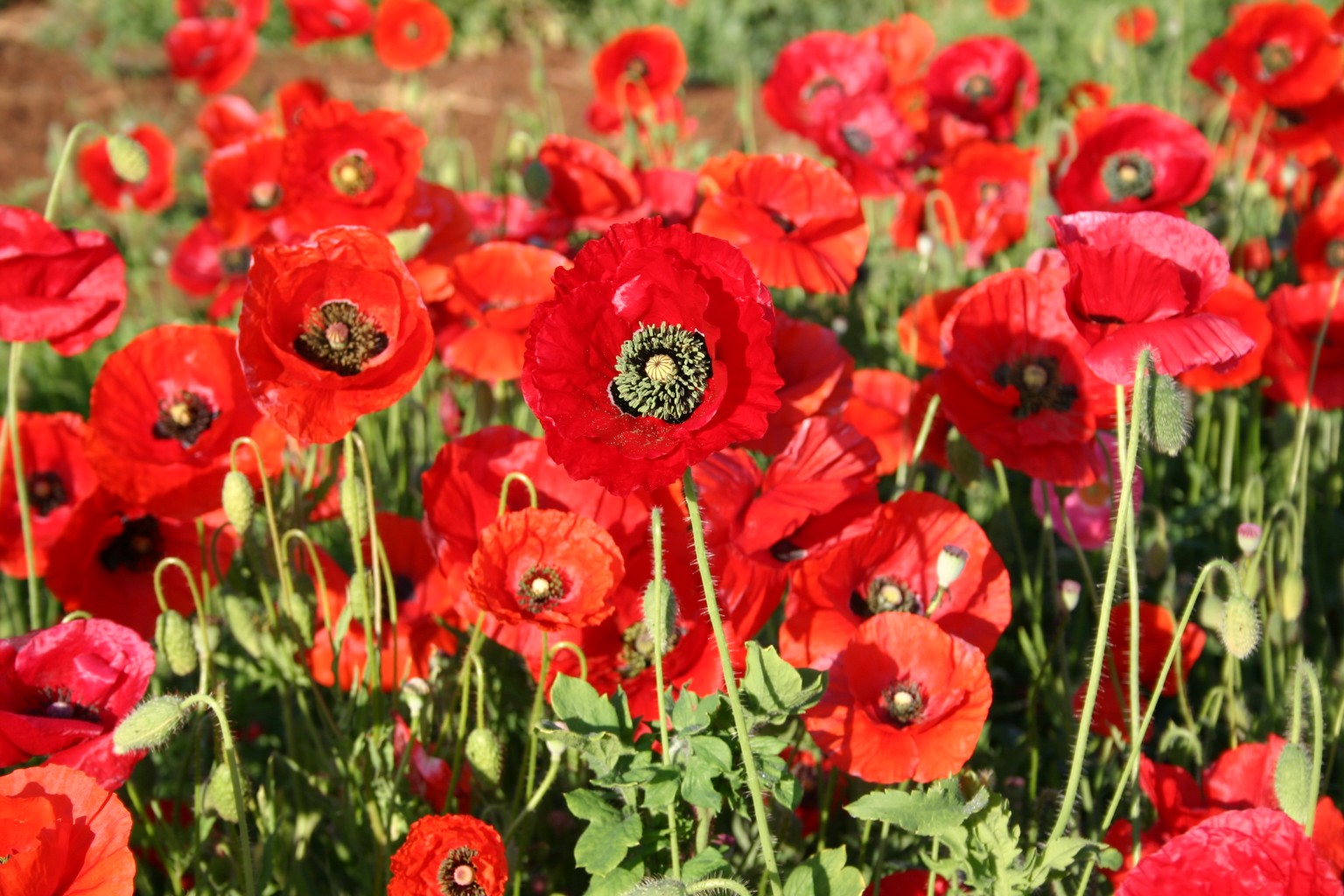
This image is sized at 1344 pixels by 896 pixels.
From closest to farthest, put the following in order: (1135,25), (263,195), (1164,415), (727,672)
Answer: (727,672), (1164,415), (263,195), (1135,25)

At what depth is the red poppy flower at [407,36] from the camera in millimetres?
3766

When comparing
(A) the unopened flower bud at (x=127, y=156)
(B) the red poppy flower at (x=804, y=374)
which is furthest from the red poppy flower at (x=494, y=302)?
(A) the unopened flower bud at (x=127, y=156)

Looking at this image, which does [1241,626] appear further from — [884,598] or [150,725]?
[150,725]

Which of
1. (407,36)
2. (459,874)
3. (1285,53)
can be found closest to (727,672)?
(459,874)

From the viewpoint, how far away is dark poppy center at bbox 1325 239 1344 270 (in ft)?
9.06

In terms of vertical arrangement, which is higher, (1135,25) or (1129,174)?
(1129,174)

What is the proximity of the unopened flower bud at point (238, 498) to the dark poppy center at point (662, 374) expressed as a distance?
24.2 inches

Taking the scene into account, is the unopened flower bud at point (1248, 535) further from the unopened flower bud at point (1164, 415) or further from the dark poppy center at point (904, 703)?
the dark poppy center at point (904, 703)

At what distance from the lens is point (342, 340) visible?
5.72ft

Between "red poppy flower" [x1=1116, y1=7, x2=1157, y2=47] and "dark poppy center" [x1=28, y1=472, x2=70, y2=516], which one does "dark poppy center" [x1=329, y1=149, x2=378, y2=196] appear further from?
"red poppy flower" [x1=1116, y1=7, x2=1157, y2=47]

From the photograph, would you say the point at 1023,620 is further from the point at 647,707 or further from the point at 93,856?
the point at 93,856

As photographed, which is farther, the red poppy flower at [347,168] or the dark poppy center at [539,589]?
the red poppy flower at [347,168]

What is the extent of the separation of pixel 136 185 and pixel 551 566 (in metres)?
2.86

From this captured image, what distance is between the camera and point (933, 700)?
1571 millimetres
